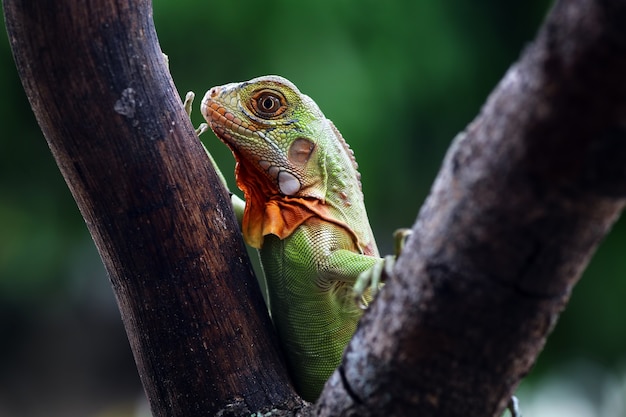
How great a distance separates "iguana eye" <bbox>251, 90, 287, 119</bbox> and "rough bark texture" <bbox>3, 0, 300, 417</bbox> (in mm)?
697

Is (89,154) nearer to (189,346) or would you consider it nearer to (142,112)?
(142,112)

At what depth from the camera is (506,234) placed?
159cm

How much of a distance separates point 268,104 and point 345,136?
135 inches

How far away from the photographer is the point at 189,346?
2.53 m

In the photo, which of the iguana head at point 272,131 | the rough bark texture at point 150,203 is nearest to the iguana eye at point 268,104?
the iguana head at point 272,131

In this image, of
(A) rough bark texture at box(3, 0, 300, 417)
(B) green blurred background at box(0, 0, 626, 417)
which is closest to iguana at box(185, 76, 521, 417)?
(A) rough bark texture at box(3, 0, 300, 417)

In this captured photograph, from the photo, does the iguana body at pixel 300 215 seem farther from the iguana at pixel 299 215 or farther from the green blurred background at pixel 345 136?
the green blurred background at pixel 345 136

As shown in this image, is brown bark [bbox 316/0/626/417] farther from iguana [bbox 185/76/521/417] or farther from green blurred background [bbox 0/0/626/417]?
green blurred background [bbox 0/0/626/417]

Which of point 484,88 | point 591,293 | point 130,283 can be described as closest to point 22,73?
point 130,283

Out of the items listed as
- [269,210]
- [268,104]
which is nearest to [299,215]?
[269,210]

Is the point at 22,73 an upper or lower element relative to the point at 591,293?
upper

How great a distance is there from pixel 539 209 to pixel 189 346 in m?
1.42

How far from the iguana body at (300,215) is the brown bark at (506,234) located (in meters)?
0.98

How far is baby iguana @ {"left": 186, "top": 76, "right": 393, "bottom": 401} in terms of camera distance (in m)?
3.01
